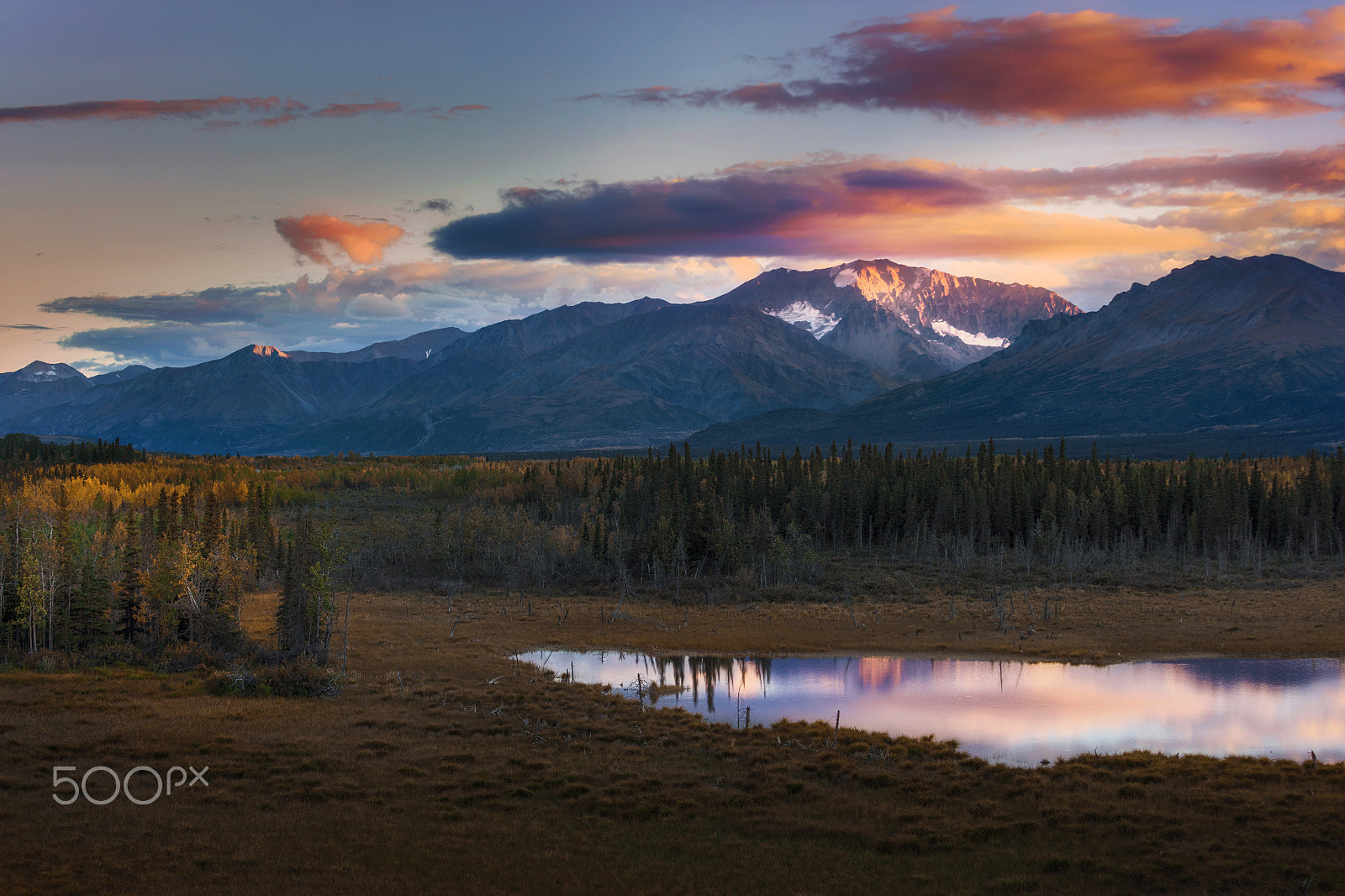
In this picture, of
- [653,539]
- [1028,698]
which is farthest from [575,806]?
[653,539]

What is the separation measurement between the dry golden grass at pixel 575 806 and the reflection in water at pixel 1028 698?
4603mm

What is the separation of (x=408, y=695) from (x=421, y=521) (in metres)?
105

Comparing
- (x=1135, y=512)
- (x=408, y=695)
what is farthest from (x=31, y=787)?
(x=1135, y=512)

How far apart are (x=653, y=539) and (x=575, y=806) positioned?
239 ft

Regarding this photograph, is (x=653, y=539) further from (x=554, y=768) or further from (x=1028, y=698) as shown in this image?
(x=554, y=768)

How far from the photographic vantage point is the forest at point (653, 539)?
58375 millimetres

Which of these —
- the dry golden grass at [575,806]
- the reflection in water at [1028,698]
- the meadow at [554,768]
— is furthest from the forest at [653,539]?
the reflection in water at [1028,698]

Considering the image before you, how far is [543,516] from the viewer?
546 ft

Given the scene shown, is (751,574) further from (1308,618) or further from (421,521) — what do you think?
(421,521)

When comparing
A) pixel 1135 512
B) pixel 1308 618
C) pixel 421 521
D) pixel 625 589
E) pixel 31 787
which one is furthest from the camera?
pixel 421 521

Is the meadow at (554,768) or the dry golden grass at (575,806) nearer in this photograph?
the dry golden grass at (575,806)

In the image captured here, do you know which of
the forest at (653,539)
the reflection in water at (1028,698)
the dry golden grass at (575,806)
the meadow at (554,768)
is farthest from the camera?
the forest at (653,539)

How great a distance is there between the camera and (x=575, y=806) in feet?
105

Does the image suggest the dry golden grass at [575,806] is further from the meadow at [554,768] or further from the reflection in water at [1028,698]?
the reflection in water at [1028,698]
